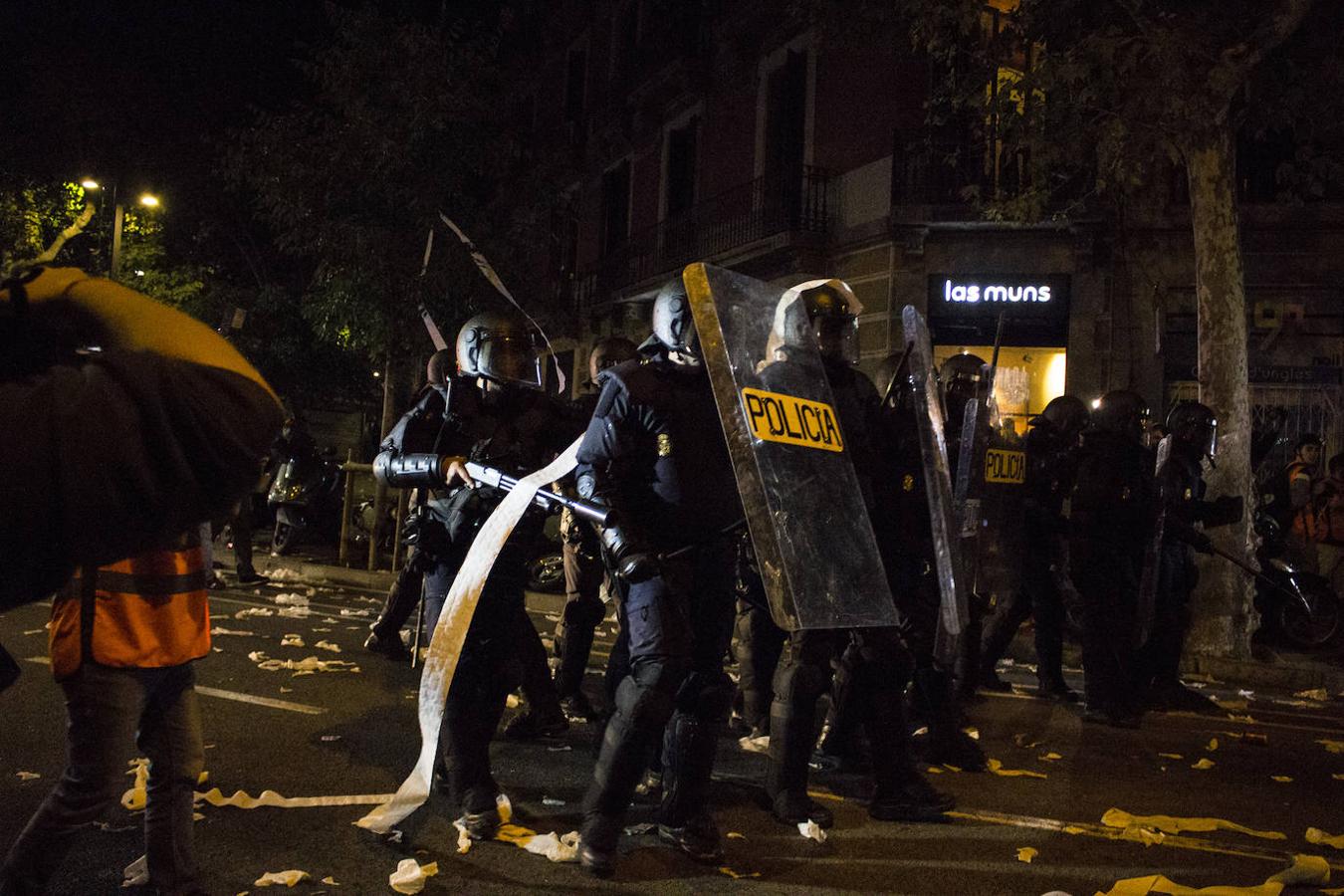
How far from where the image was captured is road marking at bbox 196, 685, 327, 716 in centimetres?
611

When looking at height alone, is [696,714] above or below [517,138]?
below

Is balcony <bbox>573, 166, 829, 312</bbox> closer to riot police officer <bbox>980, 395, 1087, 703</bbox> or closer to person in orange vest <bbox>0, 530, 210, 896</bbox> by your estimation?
Answer: riot police officer <bbox>980, 395, 1087, 703</bbox>

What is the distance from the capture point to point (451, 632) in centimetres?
409

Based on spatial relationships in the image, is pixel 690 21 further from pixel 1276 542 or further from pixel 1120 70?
pixel 1276 542

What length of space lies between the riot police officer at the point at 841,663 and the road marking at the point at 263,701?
271 centimetres

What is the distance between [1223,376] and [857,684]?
6167 mm

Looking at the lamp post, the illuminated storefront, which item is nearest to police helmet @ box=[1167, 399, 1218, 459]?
the illuminated storefront

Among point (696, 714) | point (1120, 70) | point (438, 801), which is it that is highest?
point (1120, 70)

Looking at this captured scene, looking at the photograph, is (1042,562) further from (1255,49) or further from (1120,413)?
(1255,49)

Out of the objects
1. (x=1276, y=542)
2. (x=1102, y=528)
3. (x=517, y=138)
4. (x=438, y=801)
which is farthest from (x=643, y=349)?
(x=517, y=138)

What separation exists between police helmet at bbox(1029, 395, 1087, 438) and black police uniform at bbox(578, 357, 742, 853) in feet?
14.9

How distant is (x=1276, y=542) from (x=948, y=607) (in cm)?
727

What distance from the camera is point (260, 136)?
1595cm

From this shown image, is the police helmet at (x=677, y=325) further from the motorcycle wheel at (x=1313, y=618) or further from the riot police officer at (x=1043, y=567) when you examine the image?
the motorcycle wheel at (x=1313, y=618)
